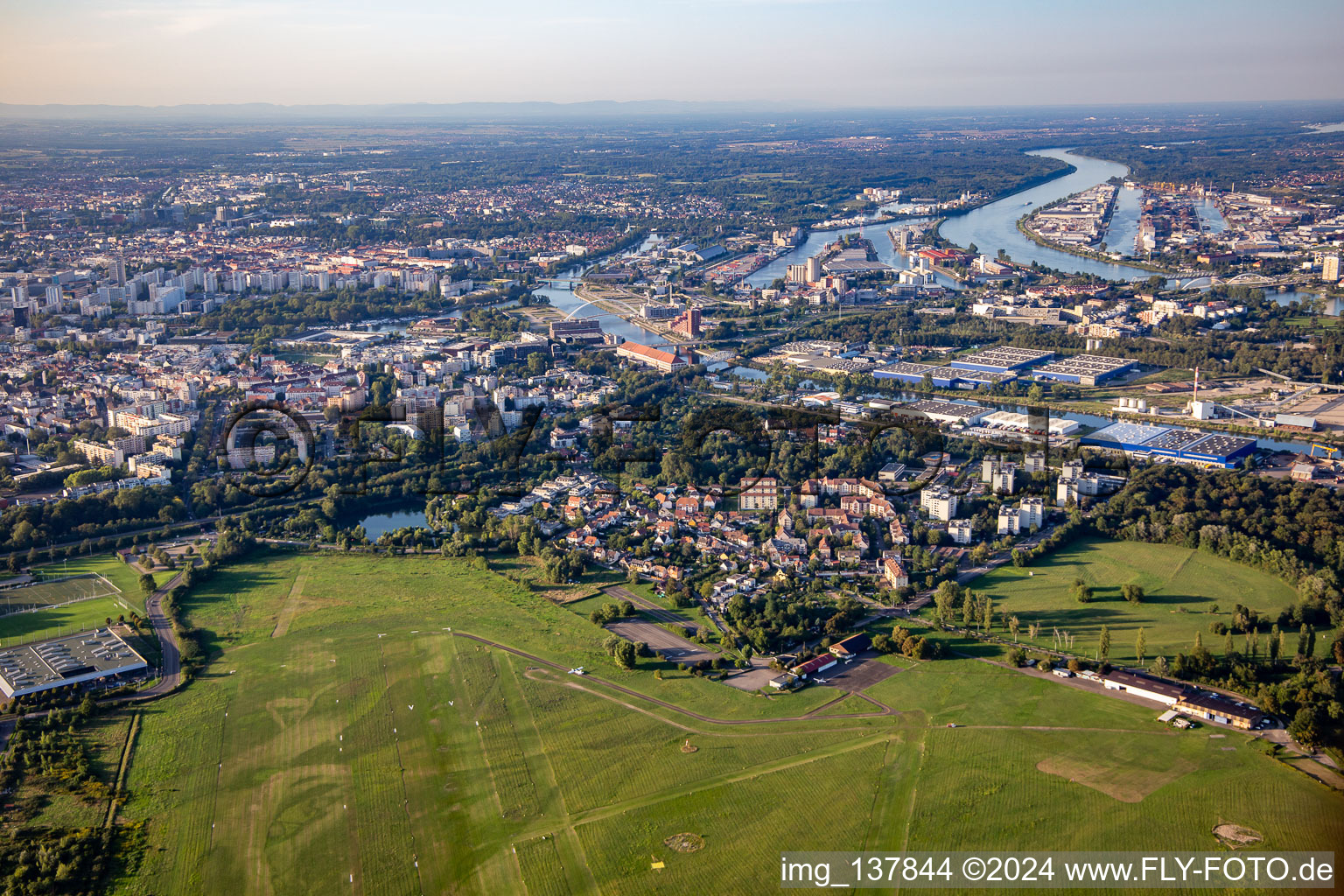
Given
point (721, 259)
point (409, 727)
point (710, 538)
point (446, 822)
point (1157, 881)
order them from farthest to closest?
point (721, 259) < point (710, 538) < point (409, 727) < point (446, 822) < point (1157, 881)

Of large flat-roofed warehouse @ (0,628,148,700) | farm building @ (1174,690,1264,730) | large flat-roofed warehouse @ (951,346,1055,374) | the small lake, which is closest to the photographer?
farm building @ (1174,690,1264,730)

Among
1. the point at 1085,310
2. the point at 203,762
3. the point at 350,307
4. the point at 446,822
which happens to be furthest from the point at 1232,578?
the point at 350,307

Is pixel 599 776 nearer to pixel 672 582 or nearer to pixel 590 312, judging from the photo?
pixel 672 582

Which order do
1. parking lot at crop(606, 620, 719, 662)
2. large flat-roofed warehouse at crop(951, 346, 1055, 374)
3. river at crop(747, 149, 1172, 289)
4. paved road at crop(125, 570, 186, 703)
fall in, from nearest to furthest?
paved road at crop(125, 570, 186, 703) → parking lot at crop(606, 620, 719, 662) → large flat-roofed warehouse at crop(951, 346, 1055, 374) → river at crop(747, 149, 1172, 289)

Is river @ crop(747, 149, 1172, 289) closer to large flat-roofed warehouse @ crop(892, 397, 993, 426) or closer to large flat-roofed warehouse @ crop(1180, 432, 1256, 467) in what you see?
large flat-roofed warehouse @ crop(892, 397, 993, 426)

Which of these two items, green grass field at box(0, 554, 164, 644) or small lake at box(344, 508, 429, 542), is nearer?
green grass field at box(0, 554, 164, 644)

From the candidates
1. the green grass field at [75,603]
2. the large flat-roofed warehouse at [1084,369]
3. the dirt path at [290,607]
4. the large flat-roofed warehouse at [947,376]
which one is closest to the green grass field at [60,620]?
the green grass field at [75,603]

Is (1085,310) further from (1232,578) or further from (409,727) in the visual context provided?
(409,727)

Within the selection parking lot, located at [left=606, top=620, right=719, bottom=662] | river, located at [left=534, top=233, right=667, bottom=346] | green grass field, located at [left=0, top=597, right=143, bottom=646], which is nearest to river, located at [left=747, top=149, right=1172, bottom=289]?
river, located at [left=534, top=233, right=667, bottom=346]
